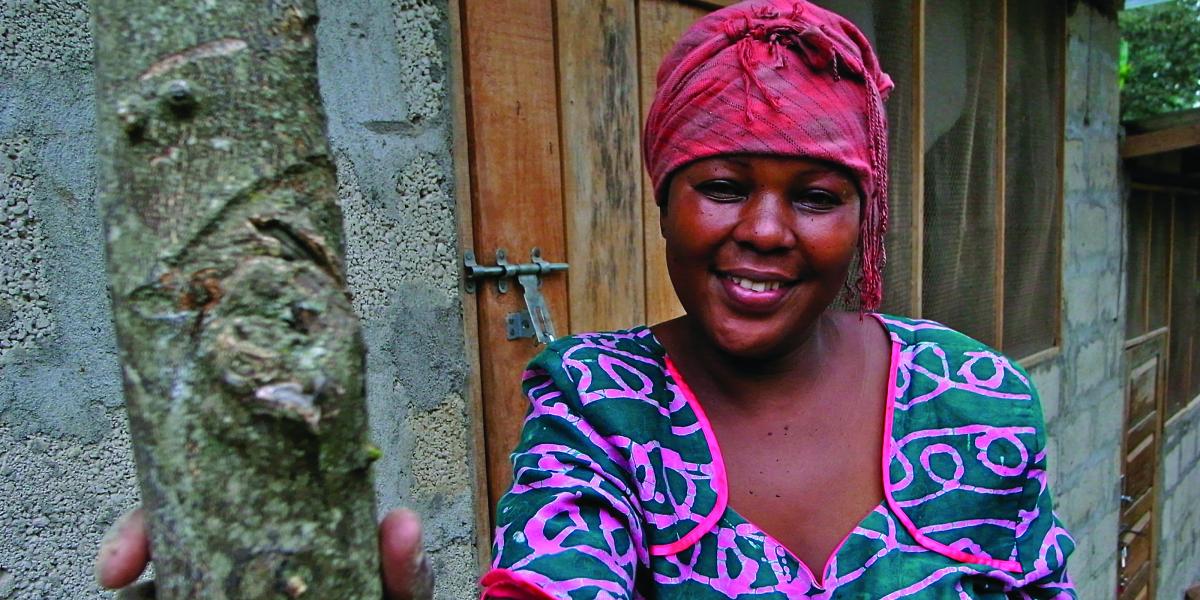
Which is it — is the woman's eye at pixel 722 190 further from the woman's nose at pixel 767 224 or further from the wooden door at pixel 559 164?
the wooden door at pixel 559 164

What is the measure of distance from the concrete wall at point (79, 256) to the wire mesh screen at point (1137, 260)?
5.01 metres

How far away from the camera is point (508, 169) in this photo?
1870 mm

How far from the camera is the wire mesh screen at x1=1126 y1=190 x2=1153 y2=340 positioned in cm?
538

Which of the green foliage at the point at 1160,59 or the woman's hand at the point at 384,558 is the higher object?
the green foliage at the point at 1160,59

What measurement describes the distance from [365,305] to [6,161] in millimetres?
614

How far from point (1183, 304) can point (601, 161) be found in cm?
672

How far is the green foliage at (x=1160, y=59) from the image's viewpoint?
14.5m

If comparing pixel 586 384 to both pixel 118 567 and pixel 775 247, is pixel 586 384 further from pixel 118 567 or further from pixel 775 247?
pixel 118 567

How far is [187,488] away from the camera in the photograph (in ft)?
1.77

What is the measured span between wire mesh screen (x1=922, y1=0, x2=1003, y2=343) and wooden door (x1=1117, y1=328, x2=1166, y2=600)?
234cm

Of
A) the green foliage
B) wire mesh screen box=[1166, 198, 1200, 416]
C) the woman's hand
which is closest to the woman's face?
the woman's hand

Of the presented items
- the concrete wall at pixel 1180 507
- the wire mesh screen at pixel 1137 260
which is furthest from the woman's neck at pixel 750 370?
the concrete wall at pixel 1180 507

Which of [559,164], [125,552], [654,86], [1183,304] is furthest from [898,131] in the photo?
[1183,304]

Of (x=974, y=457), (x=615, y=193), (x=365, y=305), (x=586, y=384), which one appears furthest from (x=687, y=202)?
(x=615, y=193)
